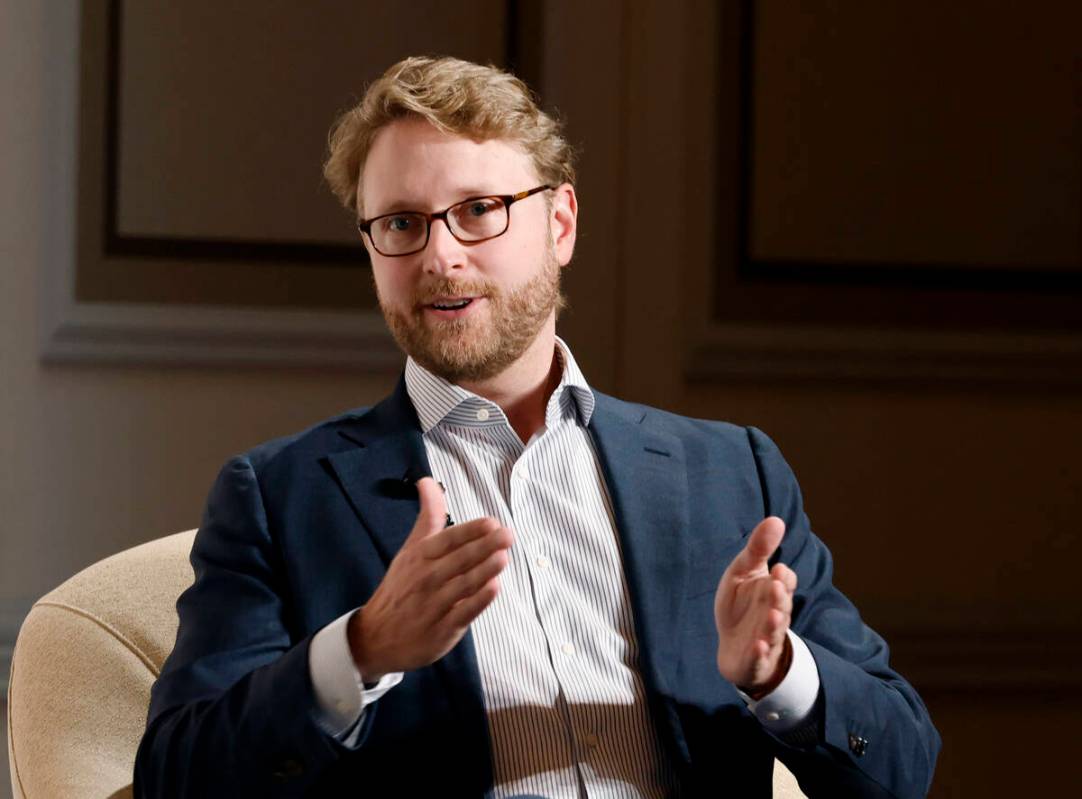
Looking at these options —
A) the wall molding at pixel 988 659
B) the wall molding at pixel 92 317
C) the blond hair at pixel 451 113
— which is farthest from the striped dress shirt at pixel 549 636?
the wall molding at pixel 988 659

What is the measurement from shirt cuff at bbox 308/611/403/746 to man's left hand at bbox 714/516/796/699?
31 cm

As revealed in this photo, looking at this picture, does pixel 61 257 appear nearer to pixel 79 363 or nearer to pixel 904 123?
pixel 79 363

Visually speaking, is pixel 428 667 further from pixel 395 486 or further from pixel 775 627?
pixel 775 627

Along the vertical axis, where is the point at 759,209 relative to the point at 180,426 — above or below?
above

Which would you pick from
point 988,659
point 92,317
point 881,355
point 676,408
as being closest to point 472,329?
point 92,317

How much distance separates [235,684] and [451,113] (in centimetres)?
64

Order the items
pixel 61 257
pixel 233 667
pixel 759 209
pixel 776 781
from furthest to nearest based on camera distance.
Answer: pixel 759 209 < pixel 61 257 < pixel 776 781 < pixel 233 667

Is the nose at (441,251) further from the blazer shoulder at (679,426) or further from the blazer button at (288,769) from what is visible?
the blazer button at (288,769)

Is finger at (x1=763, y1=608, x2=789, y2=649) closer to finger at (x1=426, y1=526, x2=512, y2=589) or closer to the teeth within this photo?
finger at (x1=426, y1=526, x2=512, y2=589)

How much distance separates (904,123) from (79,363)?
1.62 m

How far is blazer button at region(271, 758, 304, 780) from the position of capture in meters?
1.34

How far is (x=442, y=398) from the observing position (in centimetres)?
163

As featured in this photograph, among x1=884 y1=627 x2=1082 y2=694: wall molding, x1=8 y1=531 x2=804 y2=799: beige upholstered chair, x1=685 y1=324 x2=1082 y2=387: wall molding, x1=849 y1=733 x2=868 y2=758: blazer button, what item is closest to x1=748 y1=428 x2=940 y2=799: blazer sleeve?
x1=849 y1=733 x2=868 y2=758: blazer button

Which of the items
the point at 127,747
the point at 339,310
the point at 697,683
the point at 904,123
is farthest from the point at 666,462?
the point at 904,123
